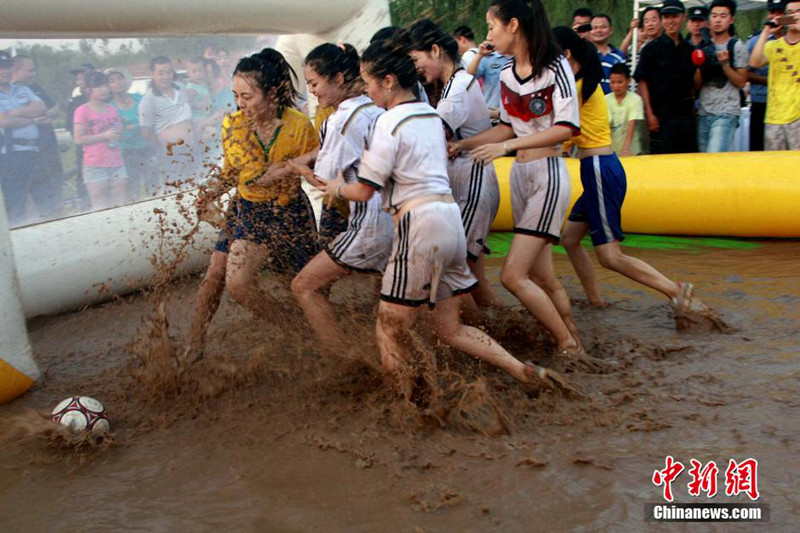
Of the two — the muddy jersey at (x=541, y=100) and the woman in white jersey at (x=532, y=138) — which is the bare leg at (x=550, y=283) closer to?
the woman in white jersey at (x=532, y=138)

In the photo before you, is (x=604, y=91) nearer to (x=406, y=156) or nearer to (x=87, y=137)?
(x=406, y=156)

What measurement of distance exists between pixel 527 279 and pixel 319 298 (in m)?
1.13

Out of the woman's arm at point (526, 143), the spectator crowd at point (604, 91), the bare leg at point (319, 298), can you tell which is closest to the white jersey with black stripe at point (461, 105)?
the woman's arm at point (526, 143)

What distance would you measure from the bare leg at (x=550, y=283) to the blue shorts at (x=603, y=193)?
38 cm

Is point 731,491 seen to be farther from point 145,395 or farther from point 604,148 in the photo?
point 145,395

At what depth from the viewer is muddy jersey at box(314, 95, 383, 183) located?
4020 millimetres

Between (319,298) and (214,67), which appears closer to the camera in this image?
(319,298)

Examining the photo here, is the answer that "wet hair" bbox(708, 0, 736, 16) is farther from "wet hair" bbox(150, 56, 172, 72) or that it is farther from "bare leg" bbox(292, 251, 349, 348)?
"bare leg" bbox(292, 251, 349, 348)

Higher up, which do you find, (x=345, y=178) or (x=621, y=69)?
(x=621, y=69)

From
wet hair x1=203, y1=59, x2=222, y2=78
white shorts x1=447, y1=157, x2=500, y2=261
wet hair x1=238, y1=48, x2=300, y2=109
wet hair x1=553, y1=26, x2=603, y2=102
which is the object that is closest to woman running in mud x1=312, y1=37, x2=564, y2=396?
white shorts x1=447, y1=157, x2=500, y2=261

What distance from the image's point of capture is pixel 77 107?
7363 mm

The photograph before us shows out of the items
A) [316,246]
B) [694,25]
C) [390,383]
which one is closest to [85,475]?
Result: [390,383]

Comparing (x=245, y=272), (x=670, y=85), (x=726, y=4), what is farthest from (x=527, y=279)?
(x=726, y=4)

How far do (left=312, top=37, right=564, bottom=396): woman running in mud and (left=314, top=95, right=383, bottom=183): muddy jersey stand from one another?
19 centimetres
